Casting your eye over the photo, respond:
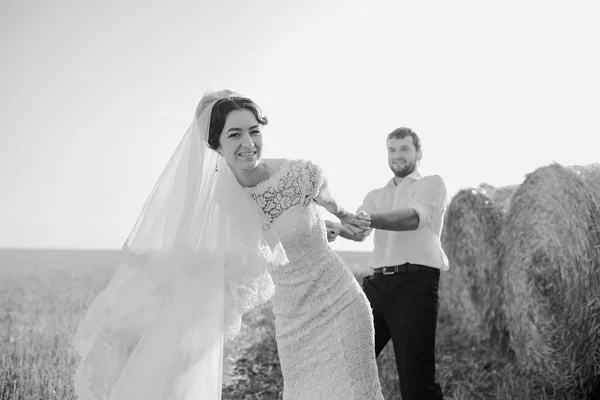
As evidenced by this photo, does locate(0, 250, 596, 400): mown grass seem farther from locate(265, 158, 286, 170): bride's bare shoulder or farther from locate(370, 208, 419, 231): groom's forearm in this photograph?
locate(265, 158, 286, 170): bride's bare shoulder

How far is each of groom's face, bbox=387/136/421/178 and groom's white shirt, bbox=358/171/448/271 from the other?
8 centimetres

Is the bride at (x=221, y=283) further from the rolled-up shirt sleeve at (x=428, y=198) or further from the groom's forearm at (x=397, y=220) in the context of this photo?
the rolled-up shirt sleeve at (x=428, y=198)

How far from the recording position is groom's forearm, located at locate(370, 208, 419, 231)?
11.6 feet

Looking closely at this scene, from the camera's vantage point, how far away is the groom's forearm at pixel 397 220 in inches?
139

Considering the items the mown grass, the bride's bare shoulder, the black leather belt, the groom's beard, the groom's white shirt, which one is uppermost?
the groom's beard

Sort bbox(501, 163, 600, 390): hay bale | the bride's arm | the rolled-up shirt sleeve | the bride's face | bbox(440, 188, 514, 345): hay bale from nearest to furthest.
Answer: the bride's face → the bride's arm → the rolled-up shirt sleeve → bbox(501, 163, 600, 390): hay bale → bbox(440, 188, 514, 345): hay bale

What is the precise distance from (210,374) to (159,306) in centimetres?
38

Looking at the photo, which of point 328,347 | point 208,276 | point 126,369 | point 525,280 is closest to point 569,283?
point 525,280

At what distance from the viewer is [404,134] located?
4090 mm

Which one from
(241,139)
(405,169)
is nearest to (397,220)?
(405,169)

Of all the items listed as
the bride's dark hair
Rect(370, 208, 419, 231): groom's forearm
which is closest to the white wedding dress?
the bride's dark hair

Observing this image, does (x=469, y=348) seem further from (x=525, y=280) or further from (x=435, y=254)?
(x=435, y=254)

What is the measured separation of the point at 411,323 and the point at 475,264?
303 cm

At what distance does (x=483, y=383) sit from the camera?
5195 millimetres
